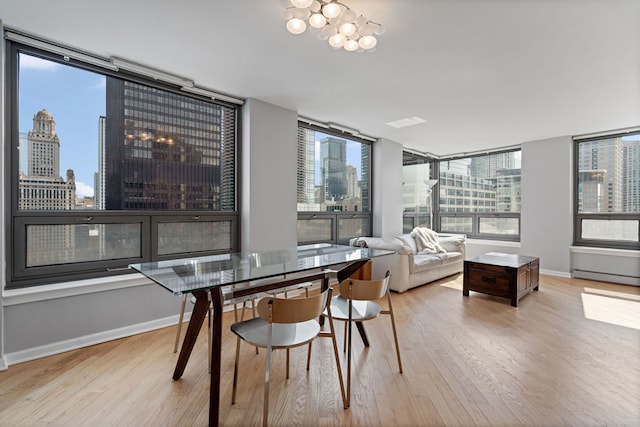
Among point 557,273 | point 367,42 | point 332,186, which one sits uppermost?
point 367,42

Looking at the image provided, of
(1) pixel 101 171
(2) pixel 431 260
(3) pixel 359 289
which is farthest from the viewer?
(2) pixel 431 260

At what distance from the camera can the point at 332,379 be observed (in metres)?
2.09

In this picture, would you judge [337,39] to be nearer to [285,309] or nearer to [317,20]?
[317,20]

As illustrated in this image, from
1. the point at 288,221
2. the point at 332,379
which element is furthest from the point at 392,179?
the point at 332,379

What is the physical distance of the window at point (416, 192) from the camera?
645cm

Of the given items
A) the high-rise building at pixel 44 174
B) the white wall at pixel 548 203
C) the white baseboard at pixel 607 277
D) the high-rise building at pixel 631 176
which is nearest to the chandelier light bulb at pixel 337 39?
the high-rise building at pixel 44 174

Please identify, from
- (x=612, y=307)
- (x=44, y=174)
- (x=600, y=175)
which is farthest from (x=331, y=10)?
(x=600, y=175)

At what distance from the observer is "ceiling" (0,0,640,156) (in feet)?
6.39

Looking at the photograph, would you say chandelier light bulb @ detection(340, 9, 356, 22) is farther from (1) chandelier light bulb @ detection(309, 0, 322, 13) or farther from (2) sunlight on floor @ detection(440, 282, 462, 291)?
(2) sunlight on floor @ detection(440, 282, 462, 291)

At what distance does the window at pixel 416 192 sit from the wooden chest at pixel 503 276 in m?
2.31

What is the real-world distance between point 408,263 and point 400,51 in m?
2.87

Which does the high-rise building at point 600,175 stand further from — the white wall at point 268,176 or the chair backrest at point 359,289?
the chair backrest at point 359,289

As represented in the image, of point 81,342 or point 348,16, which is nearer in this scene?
point 348,16

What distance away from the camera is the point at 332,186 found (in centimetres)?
484
